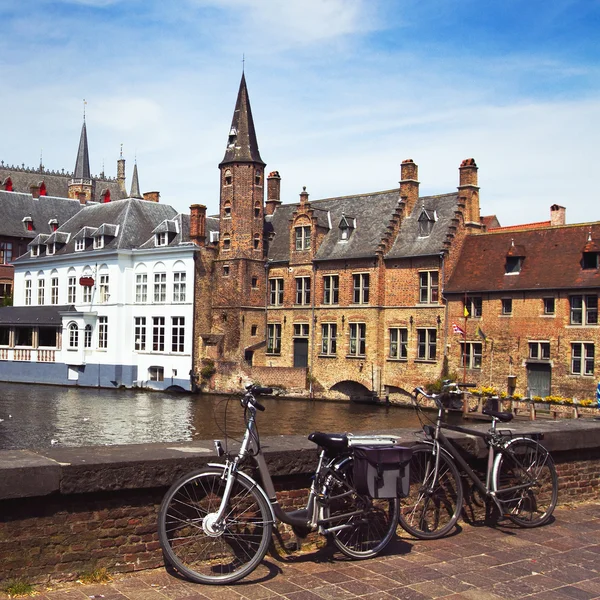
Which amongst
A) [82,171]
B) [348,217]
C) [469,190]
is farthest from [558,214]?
[82,171]

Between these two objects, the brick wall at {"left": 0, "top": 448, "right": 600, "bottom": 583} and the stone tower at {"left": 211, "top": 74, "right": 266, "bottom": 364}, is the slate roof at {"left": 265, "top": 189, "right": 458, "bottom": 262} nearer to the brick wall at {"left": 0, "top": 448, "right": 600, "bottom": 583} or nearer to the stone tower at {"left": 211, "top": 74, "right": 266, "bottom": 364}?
the stone tower at {"left": 211, "top": 74, "right": 266, "bottom": 364}

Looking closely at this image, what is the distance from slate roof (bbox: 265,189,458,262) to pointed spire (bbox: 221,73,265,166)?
191 inches

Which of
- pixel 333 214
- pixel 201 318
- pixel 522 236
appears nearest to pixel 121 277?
pixel 201 318

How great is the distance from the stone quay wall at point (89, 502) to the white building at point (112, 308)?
1741 inches

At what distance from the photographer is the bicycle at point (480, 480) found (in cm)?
715

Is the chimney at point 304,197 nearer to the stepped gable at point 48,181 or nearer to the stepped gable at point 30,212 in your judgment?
the stepped gable at point 30,212

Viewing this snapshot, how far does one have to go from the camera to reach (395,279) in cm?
4562

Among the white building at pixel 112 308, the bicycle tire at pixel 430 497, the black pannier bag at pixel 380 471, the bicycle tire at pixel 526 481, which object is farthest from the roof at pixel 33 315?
the black pannier bag at pixel 380 471

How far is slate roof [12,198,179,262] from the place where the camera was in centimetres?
5500

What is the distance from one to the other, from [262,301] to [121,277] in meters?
10.0

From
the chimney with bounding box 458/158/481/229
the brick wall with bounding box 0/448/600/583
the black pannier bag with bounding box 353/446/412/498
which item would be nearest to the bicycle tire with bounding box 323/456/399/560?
the black pannier bag with bounding box 353/446/412/498

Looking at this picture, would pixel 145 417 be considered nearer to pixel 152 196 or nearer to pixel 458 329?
pixel 458 329

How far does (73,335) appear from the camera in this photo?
2153 inches

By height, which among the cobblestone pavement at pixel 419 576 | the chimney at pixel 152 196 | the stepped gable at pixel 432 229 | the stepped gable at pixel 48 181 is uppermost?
the stepped gable at pixel 48 181
